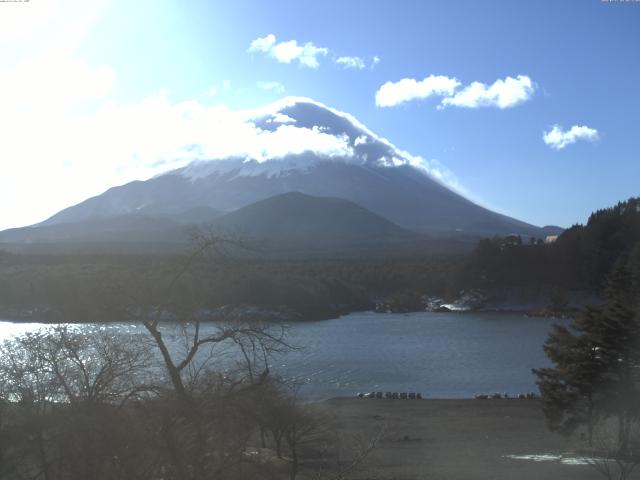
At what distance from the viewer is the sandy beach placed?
1181cm

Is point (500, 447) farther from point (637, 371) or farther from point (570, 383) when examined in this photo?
point (637, 371)

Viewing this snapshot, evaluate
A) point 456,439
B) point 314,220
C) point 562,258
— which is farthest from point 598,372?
point 314,220

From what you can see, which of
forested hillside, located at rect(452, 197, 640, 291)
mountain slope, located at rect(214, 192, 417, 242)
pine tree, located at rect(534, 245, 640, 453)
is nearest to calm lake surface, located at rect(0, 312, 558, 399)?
pine tree, located at rect(534, 245, 640, 453)

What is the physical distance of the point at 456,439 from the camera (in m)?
15.9

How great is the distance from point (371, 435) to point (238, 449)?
38.2 feet

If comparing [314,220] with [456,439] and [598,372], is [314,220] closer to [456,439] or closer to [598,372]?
[456,439]

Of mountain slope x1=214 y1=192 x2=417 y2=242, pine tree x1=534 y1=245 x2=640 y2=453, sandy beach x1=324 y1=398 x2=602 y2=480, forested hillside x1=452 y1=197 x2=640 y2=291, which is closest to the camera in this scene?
sandy beach x1=324 y1=398 x2=602 y2=480

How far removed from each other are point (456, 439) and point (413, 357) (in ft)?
49.0

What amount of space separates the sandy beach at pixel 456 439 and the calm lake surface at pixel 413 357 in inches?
84.2

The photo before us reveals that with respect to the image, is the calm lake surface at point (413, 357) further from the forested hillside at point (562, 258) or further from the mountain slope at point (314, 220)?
the mountain slope at point (314, 220)

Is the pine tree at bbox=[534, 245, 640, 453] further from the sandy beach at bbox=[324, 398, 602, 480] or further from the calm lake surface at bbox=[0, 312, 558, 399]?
the calm lake surface at bbox=[0, 312, 558, 399]

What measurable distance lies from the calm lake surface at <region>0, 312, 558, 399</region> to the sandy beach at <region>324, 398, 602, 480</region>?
214cm

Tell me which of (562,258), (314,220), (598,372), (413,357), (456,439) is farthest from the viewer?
(314,220)

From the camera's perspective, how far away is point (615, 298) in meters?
13.8
